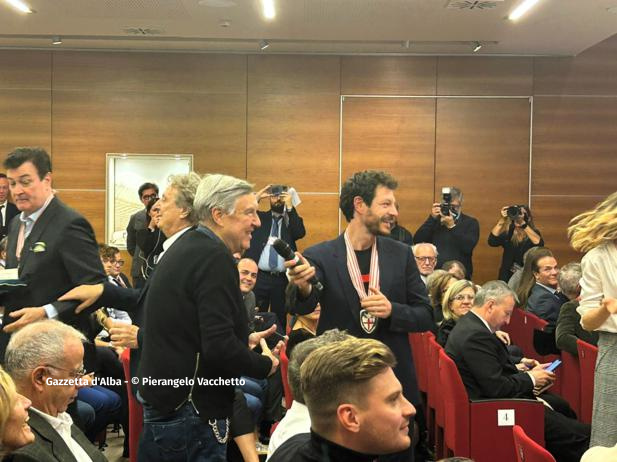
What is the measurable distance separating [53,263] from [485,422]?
7.44 ft

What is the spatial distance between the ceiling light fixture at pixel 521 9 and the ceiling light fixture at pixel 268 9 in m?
2.20

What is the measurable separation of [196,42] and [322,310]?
6.38 m

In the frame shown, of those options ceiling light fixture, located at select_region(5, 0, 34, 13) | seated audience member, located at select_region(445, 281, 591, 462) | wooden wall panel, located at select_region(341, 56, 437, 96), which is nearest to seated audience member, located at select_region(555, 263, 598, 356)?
seated audience member, located at select_region(445, 281, 591, 462)

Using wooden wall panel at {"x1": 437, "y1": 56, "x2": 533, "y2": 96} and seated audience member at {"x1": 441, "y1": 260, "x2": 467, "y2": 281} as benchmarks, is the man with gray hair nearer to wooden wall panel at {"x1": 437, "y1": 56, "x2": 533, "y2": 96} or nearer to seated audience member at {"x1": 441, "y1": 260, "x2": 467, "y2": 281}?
seated audience member at {"x1": 441, "y1": 260, "x2": 467, "y2": 281}

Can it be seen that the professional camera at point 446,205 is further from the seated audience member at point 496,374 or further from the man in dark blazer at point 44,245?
the man in dark blazer at point 44,245

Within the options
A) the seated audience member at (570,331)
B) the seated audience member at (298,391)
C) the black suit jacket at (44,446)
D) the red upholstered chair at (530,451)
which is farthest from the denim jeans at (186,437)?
the seated audience member at (570,331)

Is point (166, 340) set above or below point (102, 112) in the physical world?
below

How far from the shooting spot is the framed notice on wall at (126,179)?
9.32 meters

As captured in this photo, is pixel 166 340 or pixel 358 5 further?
pixel 358 5

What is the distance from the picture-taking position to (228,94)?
9.40 m

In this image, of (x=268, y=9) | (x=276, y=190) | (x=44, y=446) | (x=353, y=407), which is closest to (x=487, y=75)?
(x=276, y=190)

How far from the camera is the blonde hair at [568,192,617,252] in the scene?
3176 mm

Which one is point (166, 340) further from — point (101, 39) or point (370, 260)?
point (101, 39)

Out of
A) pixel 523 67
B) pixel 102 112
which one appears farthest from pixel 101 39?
pixel 523 67
